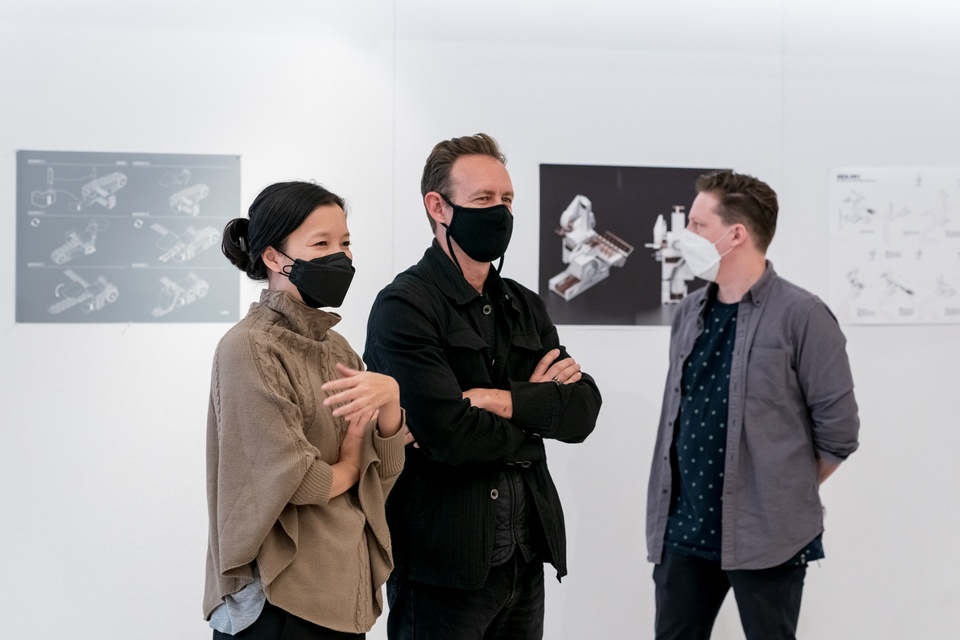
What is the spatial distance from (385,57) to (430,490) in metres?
1.93

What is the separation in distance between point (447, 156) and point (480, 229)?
0.73ft

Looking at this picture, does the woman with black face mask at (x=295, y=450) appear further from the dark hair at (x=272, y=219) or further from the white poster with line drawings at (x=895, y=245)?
the white poster with line drawings at (x=895, y=245)

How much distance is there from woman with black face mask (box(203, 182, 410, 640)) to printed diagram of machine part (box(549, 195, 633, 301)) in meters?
1.61

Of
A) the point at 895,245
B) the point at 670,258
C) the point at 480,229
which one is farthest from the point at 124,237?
the point at 895,245

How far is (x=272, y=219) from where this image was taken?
1822 millimetres

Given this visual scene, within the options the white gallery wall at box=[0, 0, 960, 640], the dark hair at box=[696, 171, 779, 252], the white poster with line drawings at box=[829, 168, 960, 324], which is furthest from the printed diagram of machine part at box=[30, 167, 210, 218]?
the white poster with line drawings at box=[829, 168, 960, 324]

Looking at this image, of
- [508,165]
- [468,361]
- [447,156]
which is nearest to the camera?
[468,361]

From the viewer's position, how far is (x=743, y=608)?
247 cm

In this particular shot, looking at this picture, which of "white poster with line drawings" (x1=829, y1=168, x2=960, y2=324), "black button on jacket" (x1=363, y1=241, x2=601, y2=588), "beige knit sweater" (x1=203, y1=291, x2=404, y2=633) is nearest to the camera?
"beige knit sweater" (x1=203, y1=291, x2=404, y2=633)

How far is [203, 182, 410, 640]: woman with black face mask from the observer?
64.1 inches

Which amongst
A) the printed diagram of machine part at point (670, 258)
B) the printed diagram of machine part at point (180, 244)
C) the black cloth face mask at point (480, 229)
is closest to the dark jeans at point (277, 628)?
the black cloth face mask at point (480, 229)

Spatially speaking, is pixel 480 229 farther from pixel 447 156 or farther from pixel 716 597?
pixel 716 597

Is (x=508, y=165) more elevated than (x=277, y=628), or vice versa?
(x=508, y=165)

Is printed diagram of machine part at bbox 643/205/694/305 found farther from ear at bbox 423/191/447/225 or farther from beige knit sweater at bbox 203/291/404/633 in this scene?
beige knit sweater at bbox 203/291/404/633
